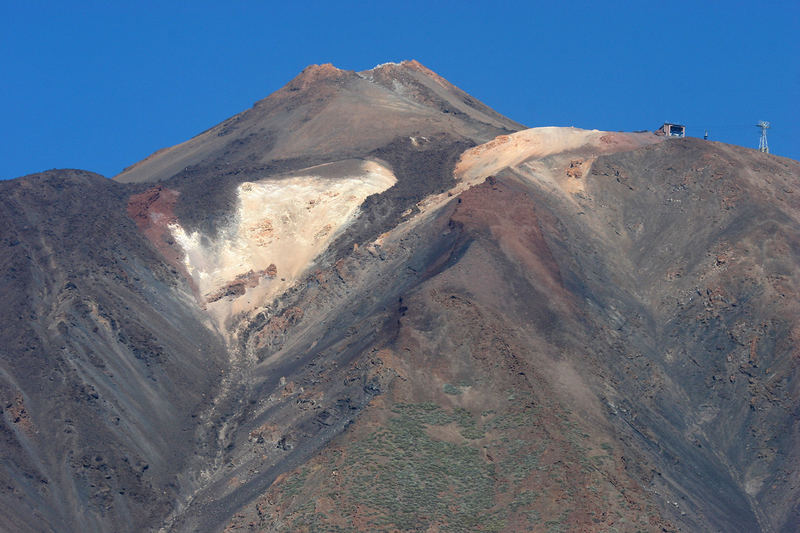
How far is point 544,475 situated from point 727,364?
17.4 metres

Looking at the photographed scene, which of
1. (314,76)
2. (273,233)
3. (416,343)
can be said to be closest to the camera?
(416,343)

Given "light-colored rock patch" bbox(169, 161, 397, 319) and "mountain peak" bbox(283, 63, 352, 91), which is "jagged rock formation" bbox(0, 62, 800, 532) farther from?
"mountain peak" bbox(283, 63, 352, 91)

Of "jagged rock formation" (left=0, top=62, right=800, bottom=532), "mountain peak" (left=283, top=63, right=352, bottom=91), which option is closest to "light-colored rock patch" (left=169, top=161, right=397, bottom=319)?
"jagged rock formation" (left=0, top=62, right=800, bottom=532)

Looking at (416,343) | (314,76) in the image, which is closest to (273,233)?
(416,343)

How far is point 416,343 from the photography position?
53.2 meters

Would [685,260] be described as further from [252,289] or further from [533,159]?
[252,289]

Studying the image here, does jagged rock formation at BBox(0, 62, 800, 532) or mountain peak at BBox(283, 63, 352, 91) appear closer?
jagged rock formation at BBox(0, 62, 800, 532)

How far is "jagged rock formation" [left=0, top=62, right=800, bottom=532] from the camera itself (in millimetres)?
46938

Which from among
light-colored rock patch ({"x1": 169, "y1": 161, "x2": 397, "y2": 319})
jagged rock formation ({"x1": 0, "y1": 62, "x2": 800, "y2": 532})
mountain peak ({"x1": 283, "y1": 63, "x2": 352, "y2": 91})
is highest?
mountain peak ({"x1": 283, "y1": 63, "x2": 352, "y2": 91})

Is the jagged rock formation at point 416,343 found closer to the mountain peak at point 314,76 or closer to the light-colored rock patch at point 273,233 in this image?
the light-colored rock patch at point 273,233

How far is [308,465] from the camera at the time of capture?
47.1 meters

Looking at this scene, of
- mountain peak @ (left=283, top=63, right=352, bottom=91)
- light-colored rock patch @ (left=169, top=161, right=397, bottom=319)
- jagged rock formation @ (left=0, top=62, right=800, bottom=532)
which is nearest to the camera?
jagged rock formation @ (left=0, top=62, right=800, bottom=532)

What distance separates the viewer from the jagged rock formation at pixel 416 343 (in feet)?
154

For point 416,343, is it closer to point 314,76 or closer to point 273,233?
point 273,233
